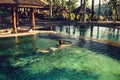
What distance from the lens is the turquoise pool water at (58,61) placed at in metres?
13.3

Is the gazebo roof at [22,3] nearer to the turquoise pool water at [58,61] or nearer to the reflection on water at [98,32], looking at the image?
the turquoise pool water at [58,61]

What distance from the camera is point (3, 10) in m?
41.5

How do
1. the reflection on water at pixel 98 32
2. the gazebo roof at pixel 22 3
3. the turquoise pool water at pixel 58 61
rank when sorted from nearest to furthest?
the turquoise pool water at pixel 58 61 → the gazebo roof at pixel 22 3 → the reflection on water at pixel 98 32

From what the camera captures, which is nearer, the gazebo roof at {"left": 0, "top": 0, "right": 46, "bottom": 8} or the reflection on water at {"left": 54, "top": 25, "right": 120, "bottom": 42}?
the gazebo roof at {"left": 0, "top": 0, "right": 46, "bottom": 8}

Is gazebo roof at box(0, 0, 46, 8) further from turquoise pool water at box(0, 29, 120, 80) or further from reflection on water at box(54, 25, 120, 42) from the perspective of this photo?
reflection on water at box(54, 25, 120, 42)

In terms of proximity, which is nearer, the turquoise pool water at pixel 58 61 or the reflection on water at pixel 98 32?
the turquoise pool water at pixel 58 61

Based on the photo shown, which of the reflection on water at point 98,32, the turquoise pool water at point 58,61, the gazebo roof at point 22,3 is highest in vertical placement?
the gazebo roof at point 22,3

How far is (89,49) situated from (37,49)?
5.30 m

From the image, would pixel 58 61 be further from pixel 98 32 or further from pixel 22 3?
pixel 98 32

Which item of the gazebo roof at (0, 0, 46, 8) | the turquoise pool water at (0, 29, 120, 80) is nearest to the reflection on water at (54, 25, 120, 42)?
the turquoise pool water at (0, 29, 120, 80)

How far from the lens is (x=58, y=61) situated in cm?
1659

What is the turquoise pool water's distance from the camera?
13297 mm

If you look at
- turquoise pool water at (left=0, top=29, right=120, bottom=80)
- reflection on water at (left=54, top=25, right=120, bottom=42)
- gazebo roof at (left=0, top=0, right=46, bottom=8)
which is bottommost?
turquoise pool water at (left=0, top=29, right=120, bottom=80)

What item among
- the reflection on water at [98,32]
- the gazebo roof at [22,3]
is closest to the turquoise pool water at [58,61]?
the gazebo roof at [22,3]
